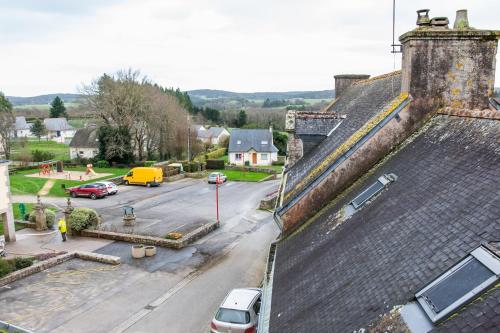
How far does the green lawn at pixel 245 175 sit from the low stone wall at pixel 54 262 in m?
23.9

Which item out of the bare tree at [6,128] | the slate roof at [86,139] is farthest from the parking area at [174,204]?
the bare tree at [6,128]

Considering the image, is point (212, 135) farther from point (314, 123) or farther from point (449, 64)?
point (449, 64)

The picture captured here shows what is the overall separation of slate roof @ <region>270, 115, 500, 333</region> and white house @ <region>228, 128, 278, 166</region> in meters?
48.2

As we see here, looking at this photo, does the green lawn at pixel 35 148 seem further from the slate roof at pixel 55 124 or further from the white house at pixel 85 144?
the slate roof at pixel 55 124

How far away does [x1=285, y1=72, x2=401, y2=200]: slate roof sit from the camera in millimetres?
13141

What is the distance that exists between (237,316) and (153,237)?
36.8ft

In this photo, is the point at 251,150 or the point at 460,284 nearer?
the point at 460,284

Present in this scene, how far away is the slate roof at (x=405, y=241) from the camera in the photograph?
5.65 meters

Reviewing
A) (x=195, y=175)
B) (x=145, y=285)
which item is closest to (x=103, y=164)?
(x=195, y=175)

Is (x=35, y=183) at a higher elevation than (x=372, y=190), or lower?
lower

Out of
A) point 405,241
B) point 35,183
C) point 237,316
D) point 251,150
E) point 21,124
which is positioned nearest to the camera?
point 405,241

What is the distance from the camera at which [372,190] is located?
9.80 m

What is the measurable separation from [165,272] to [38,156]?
45299mm

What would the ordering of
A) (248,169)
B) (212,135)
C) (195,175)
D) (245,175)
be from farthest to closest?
(212,135) < (248,169) < (245,175) < (195,175)
